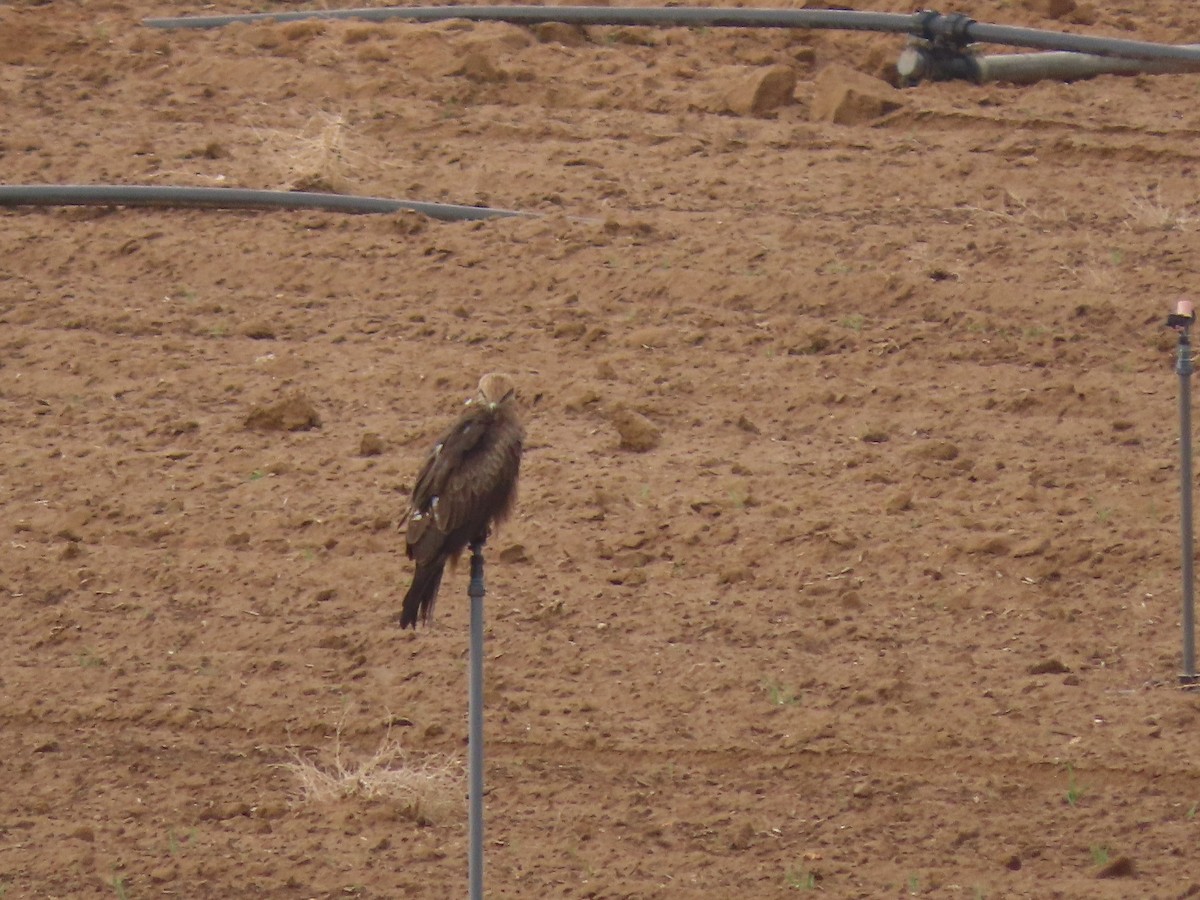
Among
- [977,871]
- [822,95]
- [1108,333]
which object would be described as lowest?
[977,871]

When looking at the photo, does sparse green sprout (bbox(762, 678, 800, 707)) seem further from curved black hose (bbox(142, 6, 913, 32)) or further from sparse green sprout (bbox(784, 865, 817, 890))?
curved black hose (bbox(142, 6, 913, 32))

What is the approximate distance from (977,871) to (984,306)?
4559 millimetres

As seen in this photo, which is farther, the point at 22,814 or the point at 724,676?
the point at 724,676

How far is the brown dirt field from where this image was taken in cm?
781

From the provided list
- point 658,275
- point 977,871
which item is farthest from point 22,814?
point 658,275

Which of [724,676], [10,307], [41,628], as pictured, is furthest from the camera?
[10,307]

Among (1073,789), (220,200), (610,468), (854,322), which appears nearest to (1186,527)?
(1073,789)

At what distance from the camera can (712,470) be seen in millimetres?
10180

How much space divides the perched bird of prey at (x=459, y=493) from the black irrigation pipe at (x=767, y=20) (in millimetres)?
6905

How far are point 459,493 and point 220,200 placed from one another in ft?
19.0

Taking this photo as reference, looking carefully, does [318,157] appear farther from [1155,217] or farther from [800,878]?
[800,878]

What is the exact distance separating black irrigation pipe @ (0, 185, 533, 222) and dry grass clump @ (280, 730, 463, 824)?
15.8ft

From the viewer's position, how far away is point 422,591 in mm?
7355

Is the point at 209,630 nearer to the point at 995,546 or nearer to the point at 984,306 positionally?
the point at 995,546
